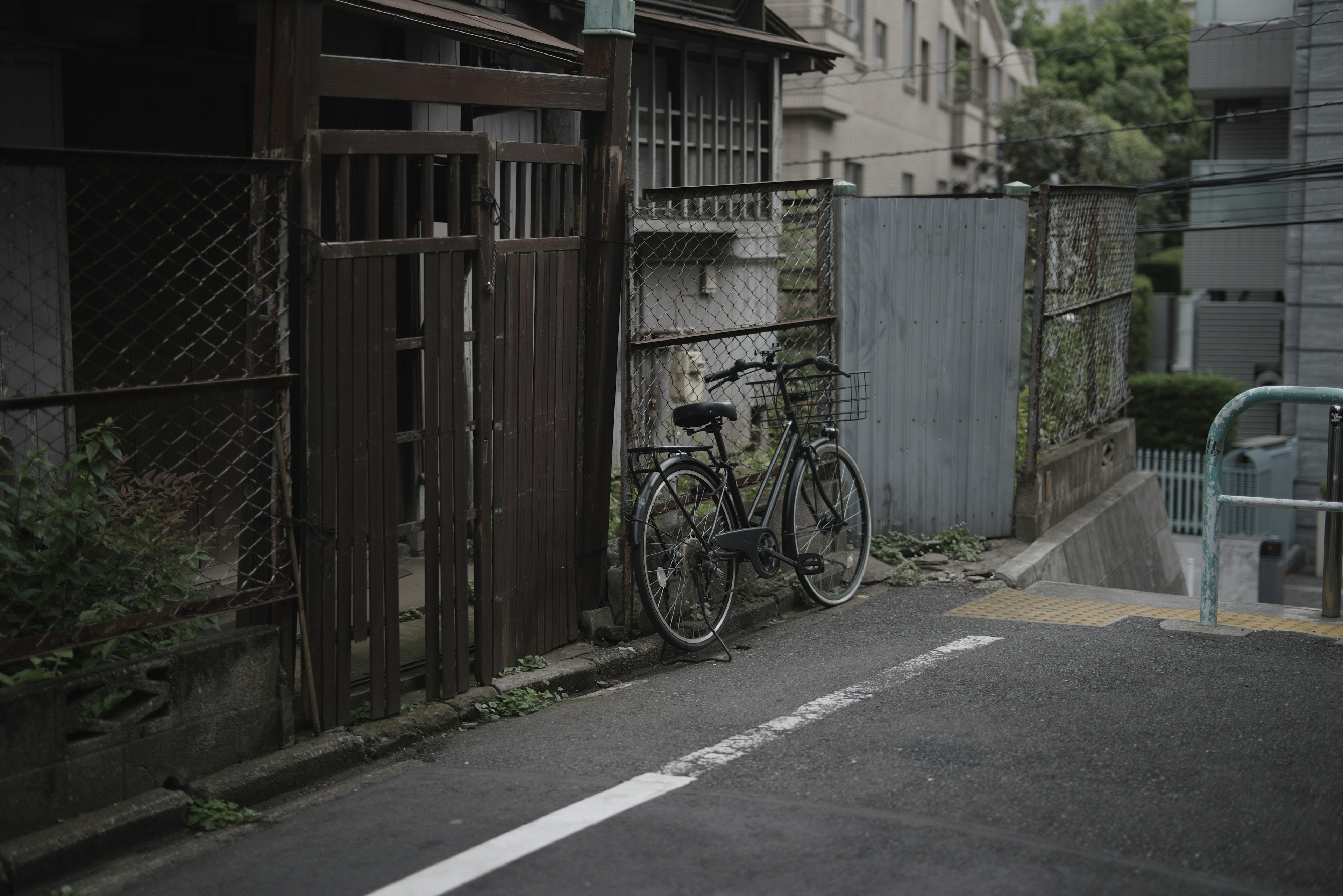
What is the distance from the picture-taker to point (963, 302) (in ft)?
29.9

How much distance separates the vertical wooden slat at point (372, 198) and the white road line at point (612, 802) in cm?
233

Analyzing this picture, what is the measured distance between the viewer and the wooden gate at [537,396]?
5.77 metres

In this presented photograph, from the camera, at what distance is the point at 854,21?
2492 cm

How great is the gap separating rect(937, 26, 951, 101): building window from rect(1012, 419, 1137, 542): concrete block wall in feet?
67.6

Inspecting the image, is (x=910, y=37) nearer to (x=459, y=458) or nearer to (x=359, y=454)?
(x=459, y=458)

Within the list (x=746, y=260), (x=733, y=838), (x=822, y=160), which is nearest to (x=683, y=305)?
(x=746, y=260)

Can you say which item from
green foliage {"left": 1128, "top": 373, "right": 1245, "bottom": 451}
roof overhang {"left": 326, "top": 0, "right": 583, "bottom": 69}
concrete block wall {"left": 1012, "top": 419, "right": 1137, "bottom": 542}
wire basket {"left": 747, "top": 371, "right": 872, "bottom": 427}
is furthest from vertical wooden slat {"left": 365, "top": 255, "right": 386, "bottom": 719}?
green foliage {"left": 1128, "top": 373, "right": 1245, "bottom": 451}

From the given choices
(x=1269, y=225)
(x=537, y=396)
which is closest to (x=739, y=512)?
(x=537, y=396)

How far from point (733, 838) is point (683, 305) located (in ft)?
24.9

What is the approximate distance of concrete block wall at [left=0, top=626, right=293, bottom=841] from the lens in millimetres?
3941

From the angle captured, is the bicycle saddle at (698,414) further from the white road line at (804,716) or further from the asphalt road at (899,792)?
the white road line at (804,716)

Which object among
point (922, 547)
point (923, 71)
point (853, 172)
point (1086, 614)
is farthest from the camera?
point (923, 71)

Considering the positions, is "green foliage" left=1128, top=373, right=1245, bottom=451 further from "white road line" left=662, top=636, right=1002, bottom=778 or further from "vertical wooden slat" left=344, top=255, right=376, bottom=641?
"vertical wooden slat" left=344, top=255, right=376, bottom=641

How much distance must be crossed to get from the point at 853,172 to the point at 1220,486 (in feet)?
65.3
